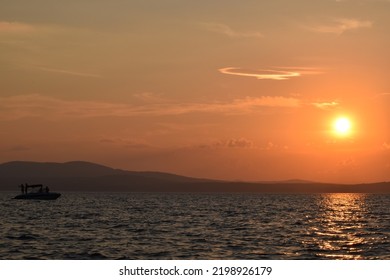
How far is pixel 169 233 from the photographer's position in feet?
254

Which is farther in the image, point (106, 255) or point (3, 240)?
point (3, 240)

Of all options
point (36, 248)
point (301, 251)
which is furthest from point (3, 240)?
point (301, 251)

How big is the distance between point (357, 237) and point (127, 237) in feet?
79.7

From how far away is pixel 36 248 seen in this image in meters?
60.9

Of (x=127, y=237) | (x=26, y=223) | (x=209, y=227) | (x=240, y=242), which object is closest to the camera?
(x=240, y=242)

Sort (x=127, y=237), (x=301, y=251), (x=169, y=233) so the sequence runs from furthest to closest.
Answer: (x=169, y=233)
(x=127, y=237)
(x=301, y=251)

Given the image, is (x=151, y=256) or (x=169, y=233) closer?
(x=151, y=256)

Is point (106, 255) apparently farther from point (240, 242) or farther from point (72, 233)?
point (72, 233)

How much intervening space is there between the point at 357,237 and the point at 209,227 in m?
20.2
